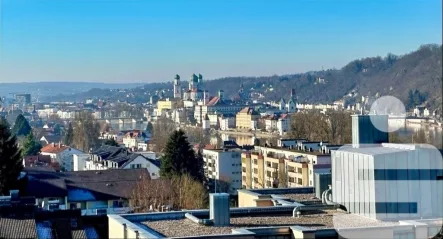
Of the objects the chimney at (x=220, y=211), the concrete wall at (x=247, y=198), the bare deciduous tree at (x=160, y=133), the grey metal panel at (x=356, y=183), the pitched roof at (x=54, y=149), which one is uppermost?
the grey metal panel at (x=356, y=183)

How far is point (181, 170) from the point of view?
61.3 ft

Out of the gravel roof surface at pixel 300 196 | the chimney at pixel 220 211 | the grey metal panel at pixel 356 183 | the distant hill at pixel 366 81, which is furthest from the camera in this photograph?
the distant hill at pixel 366 81

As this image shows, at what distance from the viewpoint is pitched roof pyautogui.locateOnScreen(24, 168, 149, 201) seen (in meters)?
16.3

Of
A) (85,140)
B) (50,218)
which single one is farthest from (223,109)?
(50,218)

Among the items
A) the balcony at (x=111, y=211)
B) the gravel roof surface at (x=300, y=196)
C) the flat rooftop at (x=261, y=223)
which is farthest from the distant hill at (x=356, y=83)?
the balcony at (x=111, y=211)

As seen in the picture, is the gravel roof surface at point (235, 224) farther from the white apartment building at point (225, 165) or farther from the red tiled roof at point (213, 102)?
the red tiled roof at point (213, 102)

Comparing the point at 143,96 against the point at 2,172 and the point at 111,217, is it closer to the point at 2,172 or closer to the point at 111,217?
the point at 2,172

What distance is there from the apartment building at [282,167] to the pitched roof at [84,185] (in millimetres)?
4362

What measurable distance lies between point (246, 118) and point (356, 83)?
61.6ft

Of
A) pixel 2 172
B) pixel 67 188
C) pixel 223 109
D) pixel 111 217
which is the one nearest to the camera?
pixel 111 217

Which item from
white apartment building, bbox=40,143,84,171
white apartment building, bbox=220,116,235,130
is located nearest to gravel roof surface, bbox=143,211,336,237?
white apartment building, bbox=40,143,84,171

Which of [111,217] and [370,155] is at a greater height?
[370,155]

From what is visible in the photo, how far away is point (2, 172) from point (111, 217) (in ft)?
31.3

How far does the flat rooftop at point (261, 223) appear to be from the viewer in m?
5.40
